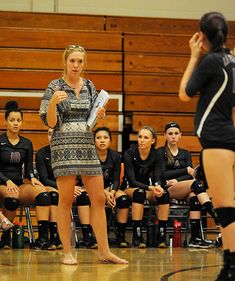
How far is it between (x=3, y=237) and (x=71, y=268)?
6.64 feet

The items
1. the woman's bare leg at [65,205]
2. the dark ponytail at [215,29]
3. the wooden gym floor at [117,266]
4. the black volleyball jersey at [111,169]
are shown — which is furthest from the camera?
the black volleyball jersey at [111,169]

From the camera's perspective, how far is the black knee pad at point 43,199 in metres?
6.82

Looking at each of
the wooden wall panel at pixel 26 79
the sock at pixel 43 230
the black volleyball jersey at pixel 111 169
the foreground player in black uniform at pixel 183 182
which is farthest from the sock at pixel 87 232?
the wooden wall panel at pixel 26 79

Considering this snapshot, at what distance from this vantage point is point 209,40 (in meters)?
3.79

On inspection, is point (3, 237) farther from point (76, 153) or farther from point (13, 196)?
point (76, 153)

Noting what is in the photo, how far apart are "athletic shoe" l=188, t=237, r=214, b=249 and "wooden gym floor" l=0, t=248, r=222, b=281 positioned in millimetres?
403

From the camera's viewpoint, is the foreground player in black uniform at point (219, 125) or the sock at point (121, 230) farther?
the sock at point (121, 230)

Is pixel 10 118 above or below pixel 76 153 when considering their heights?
above

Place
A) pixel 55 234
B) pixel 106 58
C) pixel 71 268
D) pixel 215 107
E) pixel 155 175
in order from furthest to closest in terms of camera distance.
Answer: pixel 106 58 < pixel 155 175 < pixel 55 234 < pixel 71 268 < pixel 215 107

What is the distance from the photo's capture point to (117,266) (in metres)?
5.11

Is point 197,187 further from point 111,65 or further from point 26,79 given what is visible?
point 26,79

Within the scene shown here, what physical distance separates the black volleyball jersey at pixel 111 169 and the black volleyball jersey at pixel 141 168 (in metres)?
0.13

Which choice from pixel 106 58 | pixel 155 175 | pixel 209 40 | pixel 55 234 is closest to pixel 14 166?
pixel 55 234

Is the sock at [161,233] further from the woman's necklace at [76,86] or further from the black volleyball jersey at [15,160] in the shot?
the woman's necklace at [76,86]
